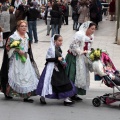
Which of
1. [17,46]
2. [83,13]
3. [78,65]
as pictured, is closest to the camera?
[17,46]

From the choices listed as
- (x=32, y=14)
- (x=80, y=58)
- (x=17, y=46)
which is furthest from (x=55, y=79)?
(x=32, y=14)

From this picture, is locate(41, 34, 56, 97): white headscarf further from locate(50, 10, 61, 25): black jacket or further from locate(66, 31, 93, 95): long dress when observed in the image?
locate(50, 10, 61, 25): black jacket

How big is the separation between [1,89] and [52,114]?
4.66ft

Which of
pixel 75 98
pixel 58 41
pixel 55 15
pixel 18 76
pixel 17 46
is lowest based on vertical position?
pixel 75 98

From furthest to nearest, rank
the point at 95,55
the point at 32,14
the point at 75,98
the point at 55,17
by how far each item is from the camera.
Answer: the point at 55,17 → the point at 32,14 → the point at 75,98 → the point at 95,55

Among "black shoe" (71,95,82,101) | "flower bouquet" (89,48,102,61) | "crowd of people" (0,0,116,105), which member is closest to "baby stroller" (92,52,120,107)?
"flower bouquet" (89,48,102,61)

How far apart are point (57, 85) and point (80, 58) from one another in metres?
0.76

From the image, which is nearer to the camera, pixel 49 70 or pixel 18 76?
pixel 49 70

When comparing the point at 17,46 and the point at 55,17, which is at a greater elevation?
the point at 17,46

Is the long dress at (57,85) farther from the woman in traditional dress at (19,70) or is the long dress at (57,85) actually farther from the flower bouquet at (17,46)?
the flower bouquet at (17,46)

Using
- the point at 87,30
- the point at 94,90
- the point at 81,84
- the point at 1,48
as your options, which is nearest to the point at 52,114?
the point at 81,84

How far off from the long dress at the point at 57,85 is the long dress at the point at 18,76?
31cm

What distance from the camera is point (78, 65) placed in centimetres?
824

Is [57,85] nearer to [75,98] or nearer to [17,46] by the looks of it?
[75,98]
